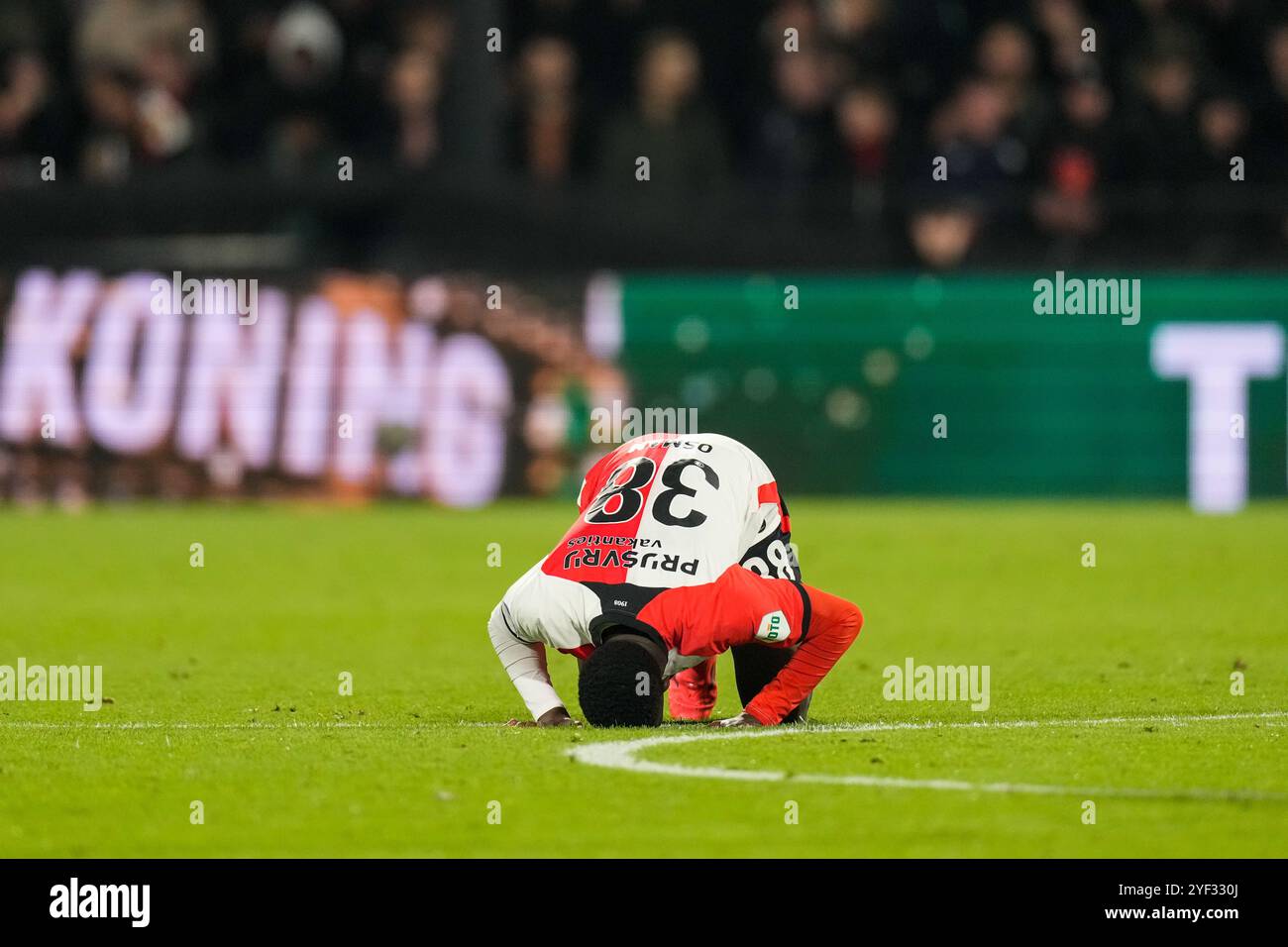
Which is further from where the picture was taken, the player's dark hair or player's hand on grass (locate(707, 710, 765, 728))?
player's hand on grass (locate(707, 710, 765, 728))

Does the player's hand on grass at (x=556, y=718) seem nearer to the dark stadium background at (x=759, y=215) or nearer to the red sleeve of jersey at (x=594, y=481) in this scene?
the red sleeve of jersey at (x=594, y=481)

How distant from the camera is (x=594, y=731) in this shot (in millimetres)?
8477

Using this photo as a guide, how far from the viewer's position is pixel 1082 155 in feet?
70.4

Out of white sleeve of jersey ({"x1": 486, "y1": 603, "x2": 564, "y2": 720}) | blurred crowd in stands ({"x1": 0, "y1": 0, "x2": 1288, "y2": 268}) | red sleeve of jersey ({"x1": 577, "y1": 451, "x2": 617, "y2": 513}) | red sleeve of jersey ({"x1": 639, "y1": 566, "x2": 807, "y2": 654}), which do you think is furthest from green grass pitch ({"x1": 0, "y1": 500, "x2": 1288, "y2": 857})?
blurred crowd in stands ({"x1": 0, "y1": 0, "x2": 1288, "y2": 268})

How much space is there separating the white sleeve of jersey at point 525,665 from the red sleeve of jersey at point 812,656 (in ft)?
2.50

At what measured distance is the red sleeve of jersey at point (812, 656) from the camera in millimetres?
8516

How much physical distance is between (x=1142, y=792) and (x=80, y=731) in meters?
4.14

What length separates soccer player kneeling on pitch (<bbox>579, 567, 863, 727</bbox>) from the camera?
825 centimetres

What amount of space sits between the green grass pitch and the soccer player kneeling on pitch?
6.3 inches

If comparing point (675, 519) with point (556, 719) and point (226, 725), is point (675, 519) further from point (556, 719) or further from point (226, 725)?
point (226, 725)

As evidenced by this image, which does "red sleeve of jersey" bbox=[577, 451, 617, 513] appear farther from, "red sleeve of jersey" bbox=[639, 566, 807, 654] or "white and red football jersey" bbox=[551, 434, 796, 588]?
"red sleeve of jersey" bbox=[639, 566, 807, 654]

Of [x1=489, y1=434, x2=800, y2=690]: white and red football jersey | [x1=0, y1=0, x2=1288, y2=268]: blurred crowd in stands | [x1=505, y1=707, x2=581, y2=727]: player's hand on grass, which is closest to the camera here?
[x1=489, y1=434, x2=800, y2=690]: white and red football jersey

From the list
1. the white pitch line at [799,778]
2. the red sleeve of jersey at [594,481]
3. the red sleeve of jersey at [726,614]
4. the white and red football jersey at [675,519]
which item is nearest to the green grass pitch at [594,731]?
the white pitch line at [799,778]
